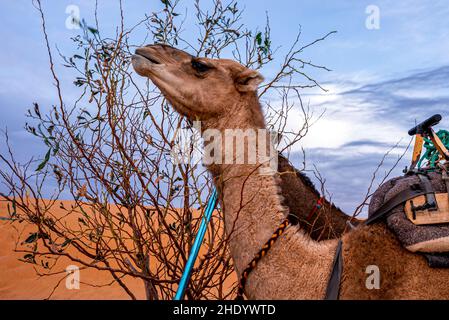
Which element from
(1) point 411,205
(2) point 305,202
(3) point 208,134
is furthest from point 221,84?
(1) point 411,205

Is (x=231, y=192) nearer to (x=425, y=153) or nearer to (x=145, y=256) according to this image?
(x=425, y=153)

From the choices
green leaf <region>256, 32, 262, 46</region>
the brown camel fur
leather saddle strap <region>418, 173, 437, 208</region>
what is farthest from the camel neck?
green leaf <region>256, 32, 262, 46</region>

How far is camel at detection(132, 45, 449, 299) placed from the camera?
10.3 feet

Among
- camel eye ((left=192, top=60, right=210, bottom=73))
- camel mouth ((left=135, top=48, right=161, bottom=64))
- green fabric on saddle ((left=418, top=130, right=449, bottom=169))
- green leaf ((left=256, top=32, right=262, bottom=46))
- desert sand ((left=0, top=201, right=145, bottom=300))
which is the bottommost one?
desert sand ((left=0, top=201, right=145, bottom=300))

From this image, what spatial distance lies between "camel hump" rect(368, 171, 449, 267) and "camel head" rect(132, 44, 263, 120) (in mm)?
1299

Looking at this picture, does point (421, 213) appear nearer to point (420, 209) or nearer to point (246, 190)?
point (420, 209)

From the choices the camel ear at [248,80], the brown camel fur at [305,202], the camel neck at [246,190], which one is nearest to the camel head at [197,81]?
the camel ear at [248,80]

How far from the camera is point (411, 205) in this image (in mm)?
3262

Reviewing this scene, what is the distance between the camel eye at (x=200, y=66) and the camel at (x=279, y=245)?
0.64ft

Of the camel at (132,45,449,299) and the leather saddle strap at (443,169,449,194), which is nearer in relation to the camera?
the camel at (132,45,449,299)

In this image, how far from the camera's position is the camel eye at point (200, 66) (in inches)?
154

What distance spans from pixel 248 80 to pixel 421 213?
1583 millimetres

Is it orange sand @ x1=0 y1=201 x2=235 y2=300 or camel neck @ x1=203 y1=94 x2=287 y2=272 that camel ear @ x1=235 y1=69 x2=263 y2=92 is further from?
orange sand @ x1=0 y1=201 x2=235 y2=300
